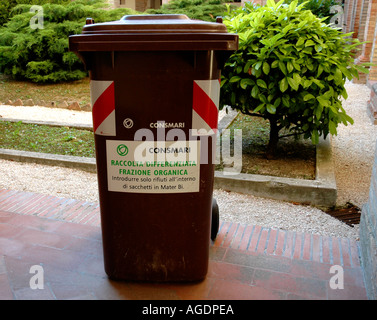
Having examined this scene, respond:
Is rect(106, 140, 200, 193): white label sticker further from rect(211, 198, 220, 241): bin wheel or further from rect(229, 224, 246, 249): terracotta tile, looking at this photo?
rect(229, 224, 246, 249): terracotta tile

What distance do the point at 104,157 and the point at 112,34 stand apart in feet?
2.33

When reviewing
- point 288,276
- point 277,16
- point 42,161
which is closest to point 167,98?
point 288,276

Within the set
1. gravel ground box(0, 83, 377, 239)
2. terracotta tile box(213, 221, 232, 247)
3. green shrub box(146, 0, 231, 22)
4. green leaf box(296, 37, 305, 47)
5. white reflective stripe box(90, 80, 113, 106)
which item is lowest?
gravel ground box(0, 83, 377, 239)

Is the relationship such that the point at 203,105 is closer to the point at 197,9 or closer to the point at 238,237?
the point at 238,237

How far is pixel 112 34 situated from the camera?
6.65ft

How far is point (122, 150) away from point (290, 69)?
2564mm

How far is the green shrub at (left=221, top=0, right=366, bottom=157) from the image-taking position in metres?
4.16

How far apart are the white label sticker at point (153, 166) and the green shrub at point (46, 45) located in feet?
32.0

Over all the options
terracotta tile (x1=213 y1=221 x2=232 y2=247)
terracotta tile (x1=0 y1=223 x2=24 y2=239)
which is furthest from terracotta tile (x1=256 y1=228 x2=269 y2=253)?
terracotta tile (x1=0 y1=223 x2=24 y2=239)

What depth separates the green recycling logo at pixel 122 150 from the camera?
220 centimetres

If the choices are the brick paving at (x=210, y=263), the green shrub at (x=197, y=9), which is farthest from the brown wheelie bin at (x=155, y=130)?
the green shrub at (x=197, y=9)

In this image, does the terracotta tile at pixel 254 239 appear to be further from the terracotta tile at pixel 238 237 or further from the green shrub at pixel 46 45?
the green shrub at pixel 46 45

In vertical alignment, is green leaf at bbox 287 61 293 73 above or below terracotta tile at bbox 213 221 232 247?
above

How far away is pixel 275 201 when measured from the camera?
405 cm
